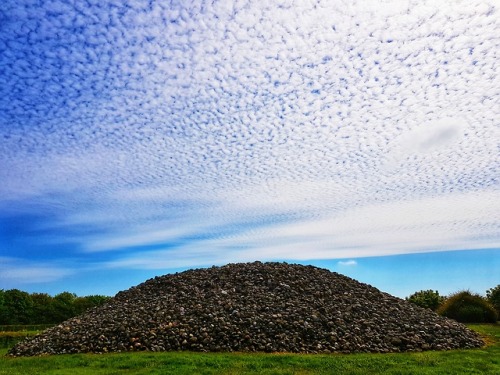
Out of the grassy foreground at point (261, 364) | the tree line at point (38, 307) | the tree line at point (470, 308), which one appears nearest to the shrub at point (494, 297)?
the tree line at point (470, 308)

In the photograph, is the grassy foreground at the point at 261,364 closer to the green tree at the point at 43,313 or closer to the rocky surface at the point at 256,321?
the rocky surface at the point at 256,321

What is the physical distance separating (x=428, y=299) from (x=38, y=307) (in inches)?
1137

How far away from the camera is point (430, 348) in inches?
656

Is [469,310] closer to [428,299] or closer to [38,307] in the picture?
[428,299]

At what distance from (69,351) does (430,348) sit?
1360 centimetres

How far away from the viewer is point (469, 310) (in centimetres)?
2747

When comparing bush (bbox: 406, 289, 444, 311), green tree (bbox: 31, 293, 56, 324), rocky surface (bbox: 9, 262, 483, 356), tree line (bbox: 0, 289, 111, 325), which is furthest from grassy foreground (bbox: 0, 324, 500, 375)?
green tree (bbox: 31, 293, 56, 324)

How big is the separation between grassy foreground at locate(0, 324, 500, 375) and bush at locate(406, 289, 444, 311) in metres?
16.2

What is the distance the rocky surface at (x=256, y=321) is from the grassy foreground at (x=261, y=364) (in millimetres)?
1052

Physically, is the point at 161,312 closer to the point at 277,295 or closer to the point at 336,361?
the point at 277,295

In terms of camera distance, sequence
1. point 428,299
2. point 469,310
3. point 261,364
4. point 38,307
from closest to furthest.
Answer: point 261,364
point 469,310
point 428,299
point 38,307

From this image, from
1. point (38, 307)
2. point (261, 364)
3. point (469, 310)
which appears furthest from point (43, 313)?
point (469, 310)

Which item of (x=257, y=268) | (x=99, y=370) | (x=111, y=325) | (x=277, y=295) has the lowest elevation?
(x=99, y=370)

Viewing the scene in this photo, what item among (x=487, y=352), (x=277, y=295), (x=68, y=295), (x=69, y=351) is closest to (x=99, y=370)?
(x=69, y=351)
